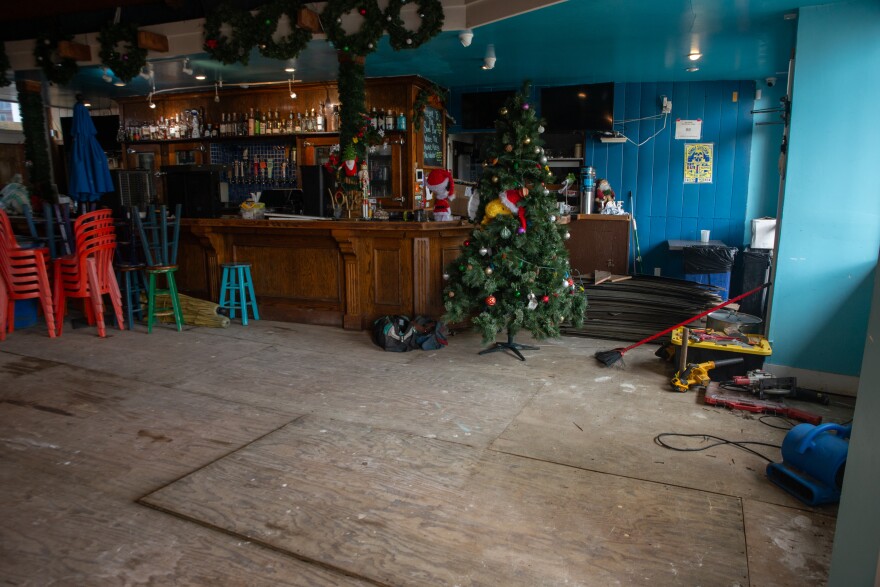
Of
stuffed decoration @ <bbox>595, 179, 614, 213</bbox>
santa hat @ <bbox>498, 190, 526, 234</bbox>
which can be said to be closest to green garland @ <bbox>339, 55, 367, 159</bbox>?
santa hat @ <bbox>498, 190, 526, 234</bbox>

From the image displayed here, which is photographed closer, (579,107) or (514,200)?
(514,200)

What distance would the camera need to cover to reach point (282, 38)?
5.85 m

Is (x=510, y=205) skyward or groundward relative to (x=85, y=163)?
groundward

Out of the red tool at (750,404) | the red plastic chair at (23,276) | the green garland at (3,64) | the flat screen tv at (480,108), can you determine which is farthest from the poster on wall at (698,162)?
the green garland at (3,64)

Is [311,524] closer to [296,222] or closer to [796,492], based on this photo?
[796,492]

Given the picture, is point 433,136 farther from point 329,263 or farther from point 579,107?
point 329,263

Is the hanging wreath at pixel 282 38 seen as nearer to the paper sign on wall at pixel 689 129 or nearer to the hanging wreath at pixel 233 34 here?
the hanging wreath at pixel 233 34

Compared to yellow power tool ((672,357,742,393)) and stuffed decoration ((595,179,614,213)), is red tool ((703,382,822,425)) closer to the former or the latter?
yellow power tool ((672,357,742,393))

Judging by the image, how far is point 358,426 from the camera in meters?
3.22

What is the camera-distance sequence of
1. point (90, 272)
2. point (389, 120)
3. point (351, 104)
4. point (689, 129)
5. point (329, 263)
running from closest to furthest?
point (90, 272)
point (329, 263)
point (351, 104)
point (689, 129)
point (389, 120)

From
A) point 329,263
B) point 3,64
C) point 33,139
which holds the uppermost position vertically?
point 3,64

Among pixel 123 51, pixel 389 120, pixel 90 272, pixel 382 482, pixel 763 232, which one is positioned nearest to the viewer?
pixel 382 482

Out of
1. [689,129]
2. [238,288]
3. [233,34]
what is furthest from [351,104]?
[689,129]

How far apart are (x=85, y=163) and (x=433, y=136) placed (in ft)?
14.9
